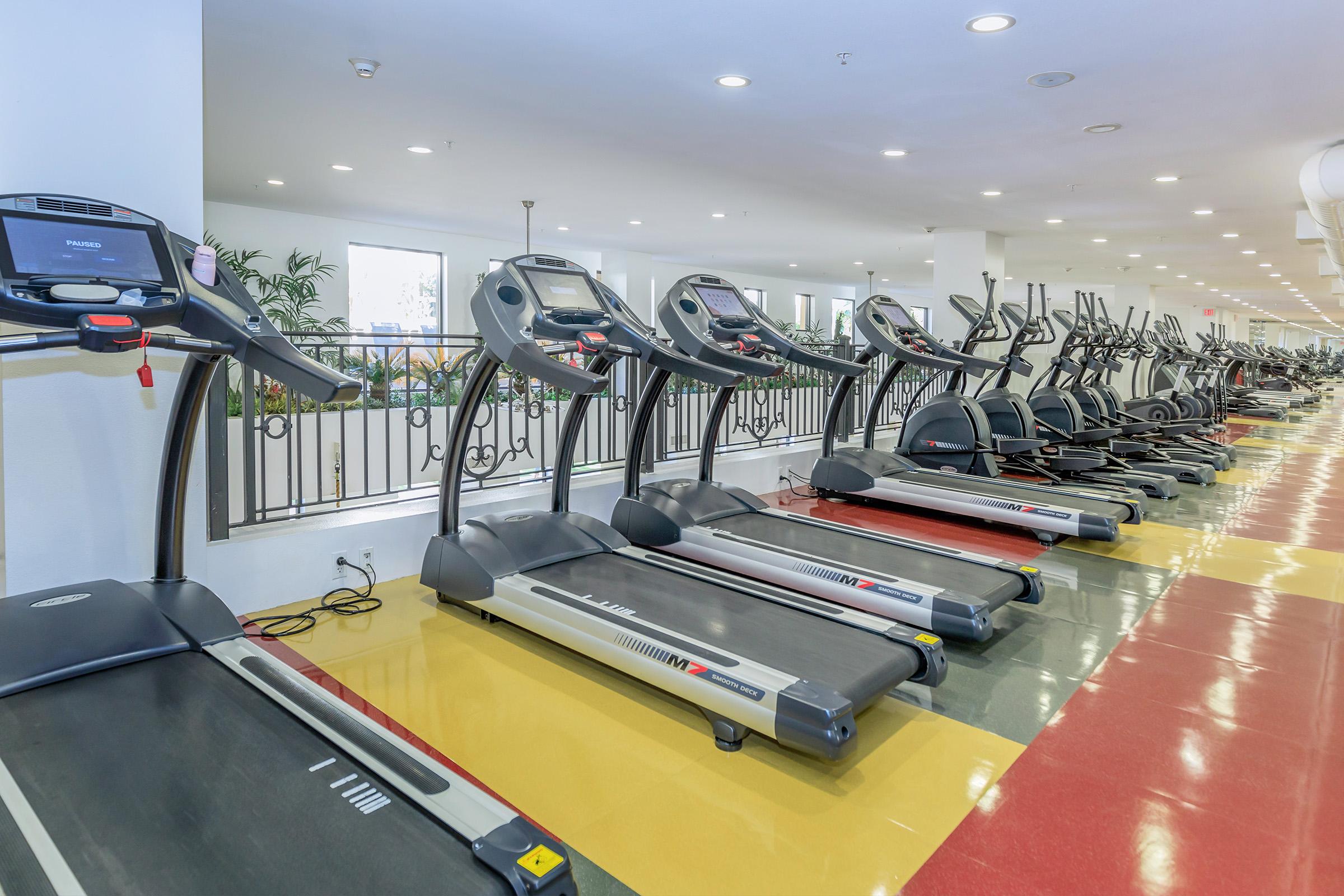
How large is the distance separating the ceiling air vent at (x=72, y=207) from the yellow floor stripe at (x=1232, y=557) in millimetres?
4607

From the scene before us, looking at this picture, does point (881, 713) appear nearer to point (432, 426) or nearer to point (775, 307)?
point (432, 426)

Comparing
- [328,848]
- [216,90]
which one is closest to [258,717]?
[328,848]

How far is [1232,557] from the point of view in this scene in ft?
14.1

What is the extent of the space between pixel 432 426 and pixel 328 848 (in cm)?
582

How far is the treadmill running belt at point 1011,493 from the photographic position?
177 inches

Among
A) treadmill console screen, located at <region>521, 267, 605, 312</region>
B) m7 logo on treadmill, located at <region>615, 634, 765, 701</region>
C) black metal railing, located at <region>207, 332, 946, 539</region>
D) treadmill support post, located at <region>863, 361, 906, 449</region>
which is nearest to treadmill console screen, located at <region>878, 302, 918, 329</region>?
treadmill support post, located at <region>863, 361, 906, 449</region>

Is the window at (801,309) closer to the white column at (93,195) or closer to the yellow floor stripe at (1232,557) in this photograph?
the yellow floor stripe at (1232,557)

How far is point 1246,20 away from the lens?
320cm

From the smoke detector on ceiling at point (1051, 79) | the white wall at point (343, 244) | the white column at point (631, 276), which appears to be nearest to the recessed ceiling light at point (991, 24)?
the smoke detector on ceiling at point (1051, 79)

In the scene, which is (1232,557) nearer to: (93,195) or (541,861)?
(541,861)

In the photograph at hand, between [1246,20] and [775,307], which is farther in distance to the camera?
[775,307]

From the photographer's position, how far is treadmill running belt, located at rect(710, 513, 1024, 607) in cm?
323

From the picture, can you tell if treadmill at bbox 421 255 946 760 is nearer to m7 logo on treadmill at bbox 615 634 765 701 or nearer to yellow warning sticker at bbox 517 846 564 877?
m7 logo on treadmill at bbox 615 634 765 701

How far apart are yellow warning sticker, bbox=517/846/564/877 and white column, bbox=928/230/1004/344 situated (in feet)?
26.8
